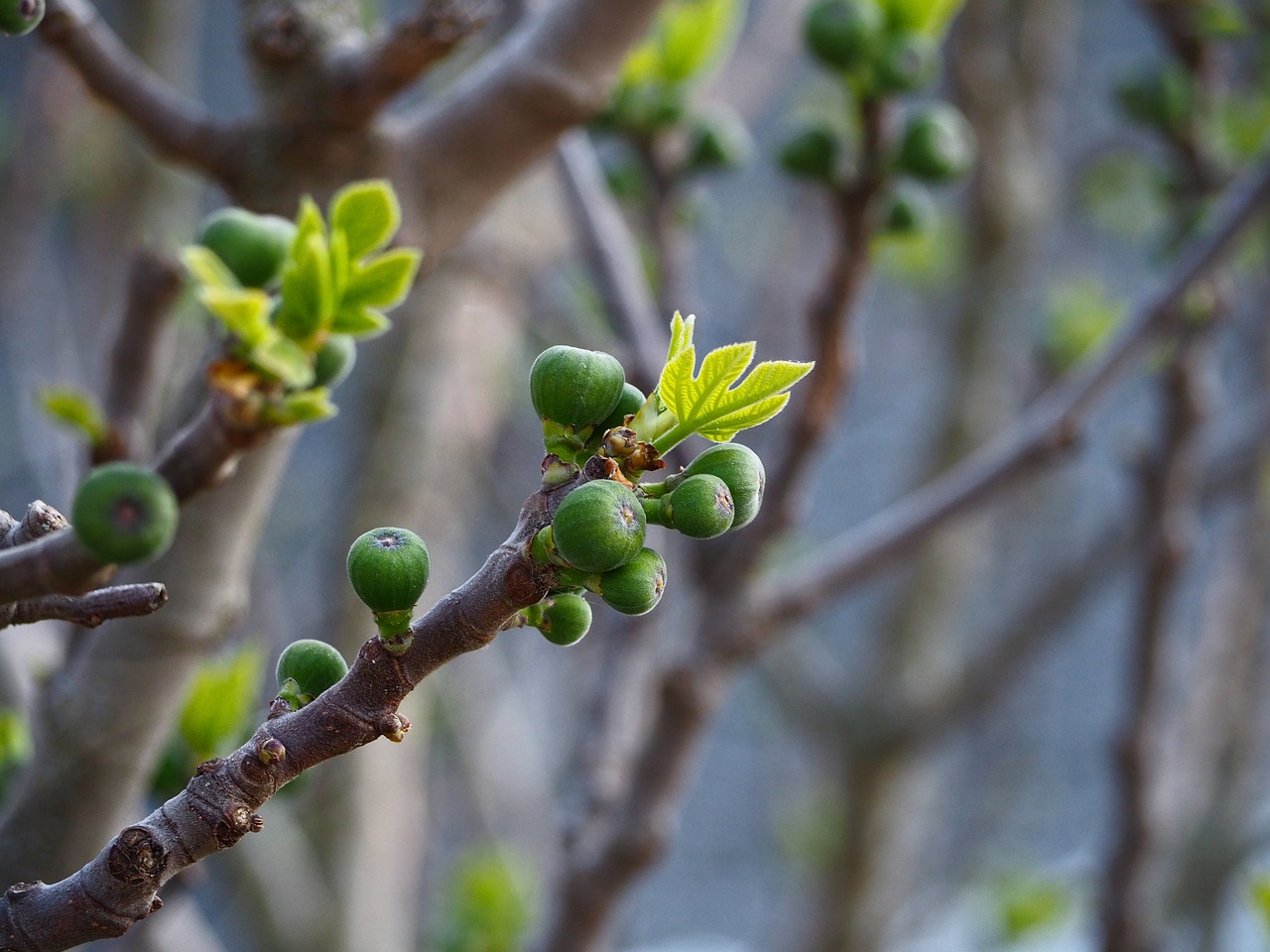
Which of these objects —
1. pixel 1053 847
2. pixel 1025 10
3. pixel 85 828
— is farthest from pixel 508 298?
pixel 1053 847

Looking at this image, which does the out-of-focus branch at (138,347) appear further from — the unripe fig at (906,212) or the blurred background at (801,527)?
the unripe fig at (906,212)

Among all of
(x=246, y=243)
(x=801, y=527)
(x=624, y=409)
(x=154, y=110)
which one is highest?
(x=801, y=527)

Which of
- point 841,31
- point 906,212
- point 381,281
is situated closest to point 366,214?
point 381,281

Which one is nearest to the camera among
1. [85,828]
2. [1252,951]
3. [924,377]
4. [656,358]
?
[85,828]

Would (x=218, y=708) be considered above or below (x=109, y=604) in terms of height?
above

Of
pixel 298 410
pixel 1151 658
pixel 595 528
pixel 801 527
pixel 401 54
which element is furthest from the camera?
pixel 801 527

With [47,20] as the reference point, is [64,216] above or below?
above

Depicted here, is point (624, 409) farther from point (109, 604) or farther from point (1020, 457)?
point (1020, 457)

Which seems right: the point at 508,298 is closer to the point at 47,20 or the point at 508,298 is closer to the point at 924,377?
the point at 47,20
